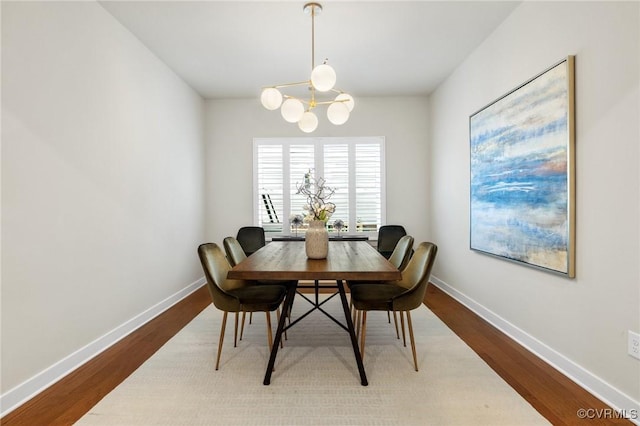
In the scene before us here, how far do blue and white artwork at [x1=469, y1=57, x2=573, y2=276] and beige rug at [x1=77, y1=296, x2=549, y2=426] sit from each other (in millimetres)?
951

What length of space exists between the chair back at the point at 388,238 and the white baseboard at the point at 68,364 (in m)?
2.79

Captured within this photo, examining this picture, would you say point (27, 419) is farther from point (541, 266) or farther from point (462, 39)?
point (462, 39)

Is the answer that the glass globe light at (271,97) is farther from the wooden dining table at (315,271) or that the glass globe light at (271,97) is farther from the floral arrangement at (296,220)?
the floral arrangement at (296,220)

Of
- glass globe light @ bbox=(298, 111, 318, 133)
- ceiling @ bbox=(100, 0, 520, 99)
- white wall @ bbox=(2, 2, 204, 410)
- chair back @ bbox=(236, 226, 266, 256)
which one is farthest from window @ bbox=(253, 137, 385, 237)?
glass globe light @ bbox=(298, 111, 318, 133)

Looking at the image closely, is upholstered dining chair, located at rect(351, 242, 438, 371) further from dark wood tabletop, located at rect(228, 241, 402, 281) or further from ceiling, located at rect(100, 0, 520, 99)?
ceiling, located at rect(100, 0, 520, 99)

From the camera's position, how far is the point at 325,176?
16.5 feet

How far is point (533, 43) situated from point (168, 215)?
3.84 m

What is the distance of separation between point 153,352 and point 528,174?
10.4ft

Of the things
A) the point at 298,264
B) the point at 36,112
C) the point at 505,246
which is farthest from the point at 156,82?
the point at 505,246

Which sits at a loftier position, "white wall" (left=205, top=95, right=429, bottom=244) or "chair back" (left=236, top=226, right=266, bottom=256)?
"white wall" (left=205, top=95, right=429, bottom=244)

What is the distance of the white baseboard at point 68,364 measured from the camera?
1856 millimetres

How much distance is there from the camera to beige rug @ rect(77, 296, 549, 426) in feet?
5.73

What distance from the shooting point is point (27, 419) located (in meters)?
1.76

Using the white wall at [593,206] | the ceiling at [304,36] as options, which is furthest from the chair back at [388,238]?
the ceiling at [304,36]
